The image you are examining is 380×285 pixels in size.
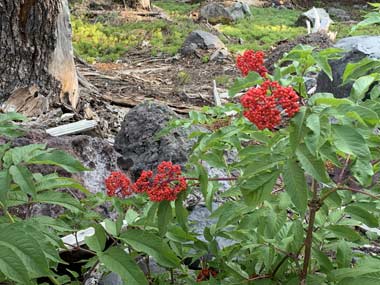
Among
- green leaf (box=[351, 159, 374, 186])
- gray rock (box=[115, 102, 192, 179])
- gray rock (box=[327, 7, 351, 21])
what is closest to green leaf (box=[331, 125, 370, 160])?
green leaf (box=[351, 159, 374, 186])

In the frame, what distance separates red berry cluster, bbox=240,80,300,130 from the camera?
160 cm

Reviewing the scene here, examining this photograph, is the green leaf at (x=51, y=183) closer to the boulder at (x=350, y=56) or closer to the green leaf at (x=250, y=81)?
the green leaf at (x=250, y=81)

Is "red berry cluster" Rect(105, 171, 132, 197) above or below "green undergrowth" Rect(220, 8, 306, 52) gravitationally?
above

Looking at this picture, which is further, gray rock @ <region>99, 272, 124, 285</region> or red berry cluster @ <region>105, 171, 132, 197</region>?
gray rock @ <region>99, 272, 124, 285</region>

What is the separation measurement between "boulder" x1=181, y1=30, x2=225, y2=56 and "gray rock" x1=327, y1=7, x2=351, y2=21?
11.0 m

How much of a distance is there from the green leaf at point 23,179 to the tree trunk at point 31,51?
4113 millimetres

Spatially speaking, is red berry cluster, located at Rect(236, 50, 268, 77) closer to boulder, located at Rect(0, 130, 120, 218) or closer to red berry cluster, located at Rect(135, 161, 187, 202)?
red berry cluster, located at Rect(135, 161, 187, 202)

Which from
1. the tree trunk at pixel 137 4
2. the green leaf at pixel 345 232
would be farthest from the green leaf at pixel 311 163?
the tree trunk at pixel 137 4

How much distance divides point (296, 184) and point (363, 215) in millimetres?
459

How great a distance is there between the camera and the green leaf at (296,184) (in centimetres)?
167

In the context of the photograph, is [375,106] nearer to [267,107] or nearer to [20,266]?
[267,107]

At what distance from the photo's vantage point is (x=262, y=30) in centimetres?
1697

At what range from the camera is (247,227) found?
2.12m

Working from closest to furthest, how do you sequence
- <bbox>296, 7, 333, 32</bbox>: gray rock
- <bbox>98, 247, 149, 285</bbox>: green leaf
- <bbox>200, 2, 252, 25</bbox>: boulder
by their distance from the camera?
<bbox>98, 247, 149, 285</bbox>: green leaf
<bbox>296, 7, 333, 32</bbox>: gray rock
<bbox>200, 2, 252, 25</bbox>: boulder
